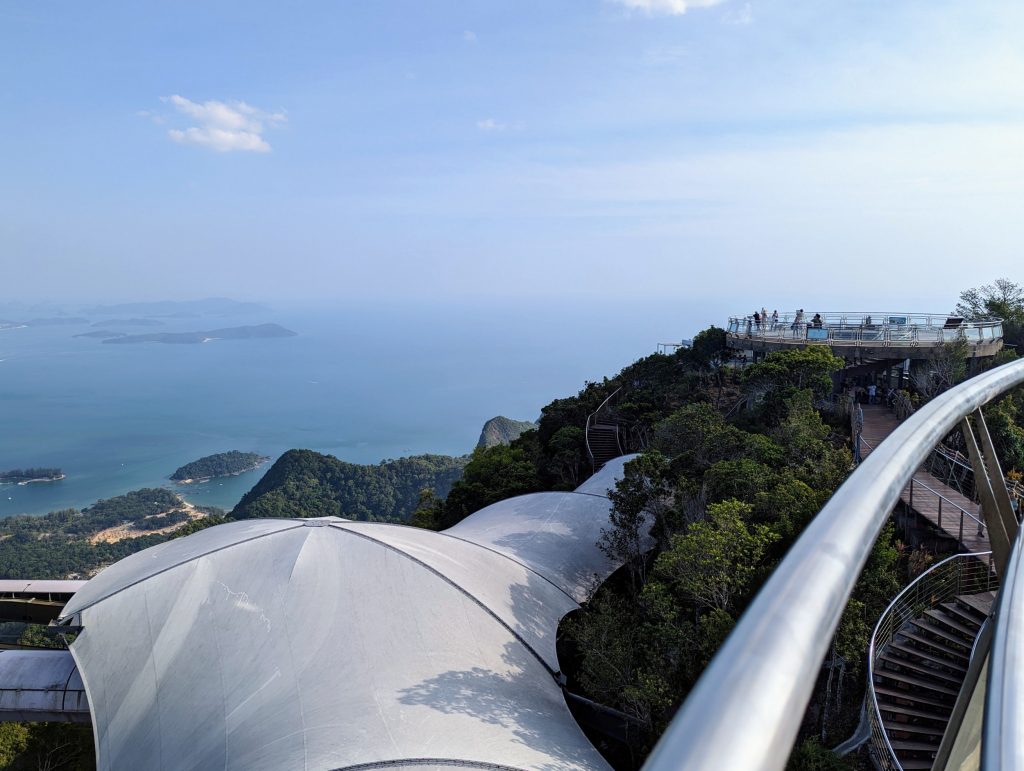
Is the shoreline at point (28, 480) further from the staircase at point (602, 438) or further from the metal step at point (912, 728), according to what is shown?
the metal step at point (912, 728)

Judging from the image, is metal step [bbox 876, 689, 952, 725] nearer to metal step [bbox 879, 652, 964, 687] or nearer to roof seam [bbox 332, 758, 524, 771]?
metal step [bbox 879, 652, 964, 687]

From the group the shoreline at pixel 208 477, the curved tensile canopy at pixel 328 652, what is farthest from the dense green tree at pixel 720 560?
the shoreline at pixel 208 477

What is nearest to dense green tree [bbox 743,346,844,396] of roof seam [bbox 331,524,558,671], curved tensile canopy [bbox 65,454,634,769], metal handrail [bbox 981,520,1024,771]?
curved tensile canopy [bbox 65,454,634,769]

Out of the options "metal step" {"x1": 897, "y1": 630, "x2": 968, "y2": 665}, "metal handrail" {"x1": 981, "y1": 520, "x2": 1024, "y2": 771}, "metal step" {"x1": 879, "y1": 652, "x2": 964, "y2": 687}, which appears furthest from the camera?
"metal step" {"x1": 897, "y1": 630, "x2": 968, "y2": 665}

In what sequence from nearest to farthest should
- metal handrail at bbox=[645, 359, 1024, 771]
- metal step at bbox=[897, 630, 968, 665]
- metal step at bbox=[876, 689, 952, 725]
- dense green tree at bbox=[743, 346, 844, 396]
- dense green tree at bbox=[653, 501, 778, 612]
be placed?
metal handrail at bbox=[645, 359, 1024, 771]
metal step at bbox=[876, 689, 952, 725]
metal step at bbox=[897, 630, 968, 665]
dense green tree at bbox=[653, 501, 778, 612]
dense green tree at bbox=[743, 346, 844, 396]

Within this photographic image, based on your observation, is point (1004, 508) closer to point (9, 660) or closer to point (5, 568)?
point (9, 660)

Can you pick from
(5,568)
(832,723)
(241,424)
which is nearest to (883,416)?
(832,723)
